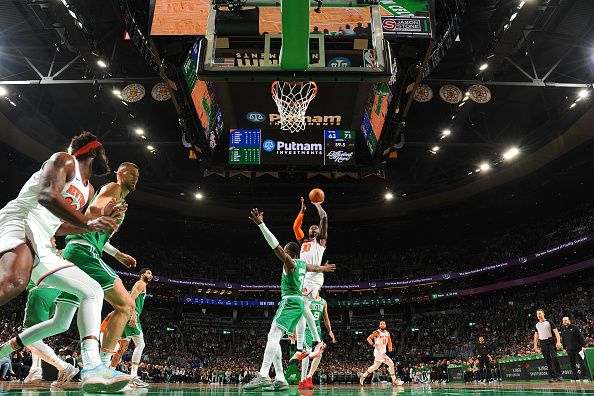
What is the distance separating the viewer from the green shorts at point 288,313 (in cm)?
603

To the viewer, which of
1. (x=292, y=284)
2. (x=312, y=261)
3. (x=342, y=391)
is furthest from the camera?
(x=312, y=261)

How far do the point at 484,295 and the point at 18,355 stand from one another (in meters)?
30.5

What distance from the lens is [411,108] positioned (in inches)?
752

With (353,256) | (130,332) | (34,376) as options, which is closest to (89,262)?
(130,332)

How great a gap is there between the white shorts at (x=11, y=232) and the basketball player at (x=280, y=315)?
103 inches

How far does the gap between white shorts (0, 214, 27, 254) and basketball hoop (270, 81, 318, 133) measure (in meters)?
7.66

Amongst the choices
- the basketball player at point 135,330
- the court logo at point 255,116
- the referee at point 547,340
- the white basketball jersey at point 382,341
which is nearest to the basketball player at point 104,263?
the basketball player at point 135,330

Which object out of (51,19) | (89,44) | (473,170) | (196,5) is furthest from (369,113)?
(473,170)

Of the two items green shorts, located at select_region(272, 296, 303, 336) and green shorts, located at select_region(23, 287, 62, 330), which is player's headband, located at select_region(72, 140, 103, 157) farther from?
green shorts, located at select_region(272, 296, 303, 336)

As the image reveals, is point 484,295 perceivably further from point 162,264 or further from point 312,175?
point 312,175

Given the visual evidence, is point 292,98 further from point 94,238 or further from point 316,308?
point 94,238

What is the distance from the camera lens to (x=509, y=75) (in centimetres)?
1678

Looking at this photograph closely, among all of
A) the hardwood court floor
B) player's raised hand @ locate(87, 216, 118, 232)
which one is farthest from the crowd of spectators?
player's raised hand @ locate(87, 216, 118, 232)

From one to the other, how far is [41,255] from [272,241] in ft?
9.36
